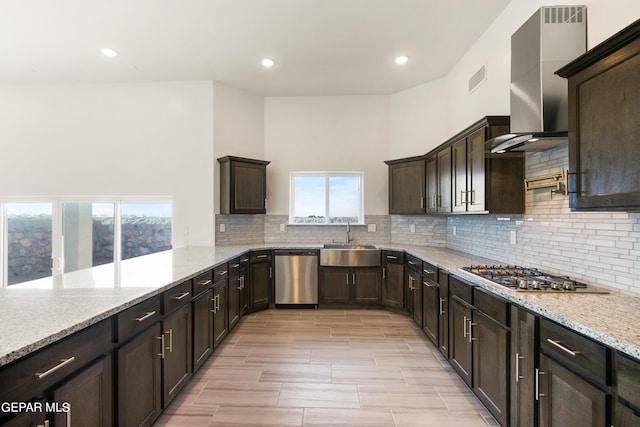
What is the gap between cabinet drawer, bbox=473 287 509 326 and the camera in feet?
5.83

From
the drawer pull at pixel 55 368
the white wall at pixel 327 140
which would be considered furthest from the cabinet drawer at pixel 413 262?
the drawer pull at pixel 55 368

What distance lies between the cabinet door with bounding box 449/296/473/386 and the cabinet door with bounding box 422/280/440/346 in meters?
0.32

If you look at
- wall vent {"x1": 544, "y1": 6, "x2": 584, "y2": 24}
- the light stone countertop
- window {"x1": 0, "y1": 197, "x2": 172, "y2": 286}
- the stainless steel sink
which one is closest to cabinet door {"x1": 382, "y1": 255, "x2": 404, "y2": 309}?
the stainless steel sink

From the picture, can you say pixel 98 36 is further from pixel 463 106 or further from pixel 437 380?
pixel 437 380

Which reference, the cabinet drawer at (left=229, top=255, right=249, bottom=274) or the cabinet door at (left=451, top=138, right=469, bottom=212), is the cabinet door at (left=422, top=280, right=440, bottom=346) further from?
the cabinet drawer at (left=229, top=255, right=249, bottom=274)

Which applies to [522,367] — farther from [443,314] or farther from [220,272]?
[220,272]

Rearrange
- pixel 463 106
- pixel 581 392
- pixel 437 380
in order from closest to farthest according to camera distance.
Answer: pixel 581 392 < pixel 437 380 < pixel 463 106

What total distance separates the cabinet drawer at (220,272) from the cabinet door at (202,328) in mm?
163

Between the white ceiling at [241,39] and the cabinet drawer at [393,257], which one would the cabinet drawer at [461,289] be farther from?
the white ceiling at [241,39]

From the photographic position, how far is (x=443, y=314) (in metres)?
2.74

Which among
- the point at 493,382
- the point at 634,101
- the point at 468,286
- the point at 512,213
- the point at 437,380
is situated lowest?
the point at 437,380

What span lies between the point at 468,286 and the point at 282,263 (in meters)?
2.69

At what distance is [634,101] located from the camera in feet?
4.07

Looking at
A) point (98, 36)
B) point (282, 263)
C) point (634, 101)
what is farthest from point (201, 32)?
point (634, 101)
